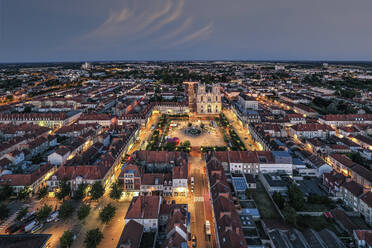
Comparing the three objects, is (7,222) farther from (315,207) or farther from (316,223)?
(315,207)

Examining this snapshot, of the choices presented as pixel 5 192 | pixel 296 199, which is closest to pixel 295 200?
pixel 296 199

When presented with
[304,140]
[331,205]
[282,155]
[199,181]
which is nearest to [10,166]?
[199,181]

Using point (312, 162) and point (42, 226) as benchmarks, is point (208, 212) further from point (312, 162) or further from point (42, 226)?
point (312, 162)

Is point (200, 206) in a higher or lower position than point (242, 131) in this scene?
lower

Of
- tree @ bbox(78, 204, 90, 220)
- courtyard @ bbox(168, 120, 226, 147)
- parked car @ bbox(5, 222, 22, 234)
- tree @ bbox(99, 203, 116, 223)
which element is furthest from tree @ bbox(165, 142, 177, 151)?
parked car @ bbox(5, 222, 22, 234)

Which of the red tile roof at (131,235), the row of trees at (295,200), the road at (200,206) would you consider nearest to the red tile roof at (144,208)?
the red tile roof at (131,235)

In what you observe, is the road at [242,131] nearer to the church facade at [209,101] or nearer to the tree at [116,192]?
the church facade at [209,101]
